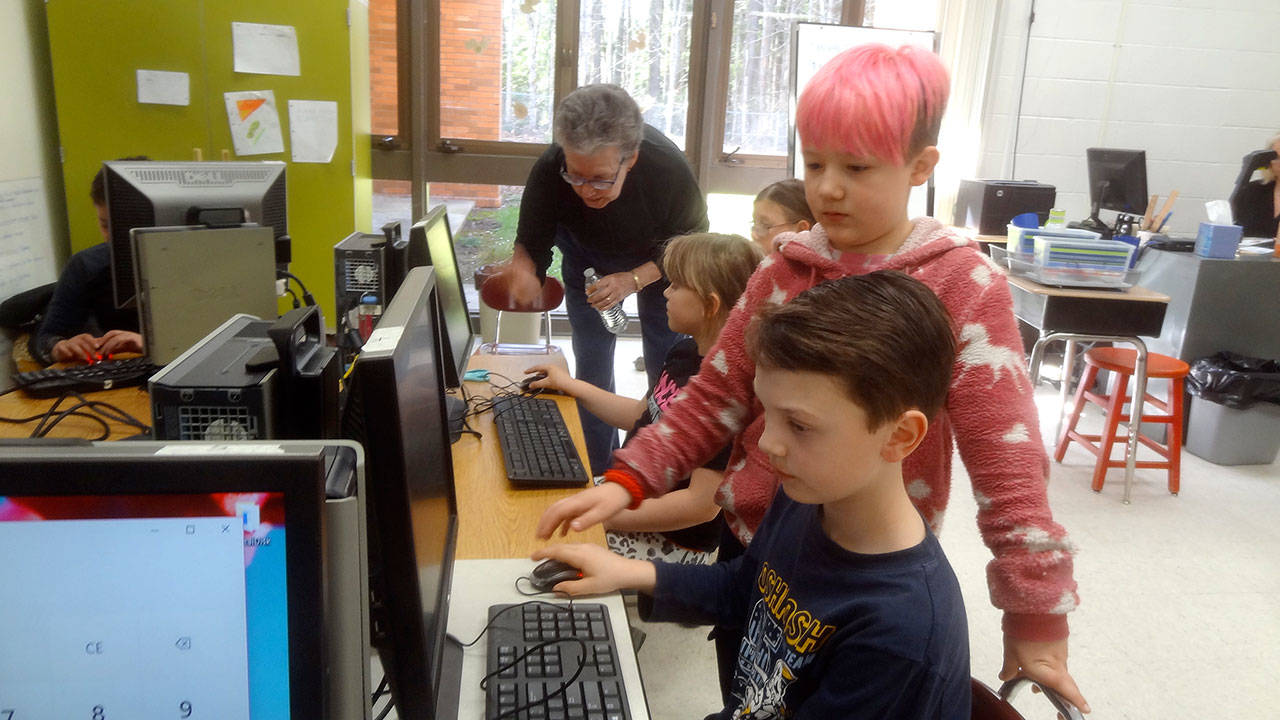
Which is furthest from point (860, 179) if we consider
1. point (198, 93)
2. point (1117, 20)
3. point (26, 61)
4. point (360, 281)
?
point (1117, 20)

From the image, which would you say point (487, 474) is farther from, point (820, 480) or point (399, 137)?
point (399, 137)

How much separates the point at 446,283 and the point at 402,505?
1.30 metres

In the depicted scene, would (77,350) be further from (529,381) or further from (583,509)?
(583,509)

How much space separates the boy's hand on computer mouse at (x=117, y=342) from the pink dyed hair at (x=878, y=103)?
191 cm

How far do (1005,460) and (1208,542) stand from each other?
256cm

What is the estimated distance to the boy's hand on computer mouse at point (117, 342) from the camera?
219 cm

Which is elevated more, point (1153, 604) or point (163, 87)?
point (163, 87)

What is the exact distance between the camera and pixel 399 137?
4406 mm

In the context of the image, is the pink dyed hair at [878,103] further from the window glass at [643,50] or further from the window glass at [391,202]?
the window glass at [391,202]

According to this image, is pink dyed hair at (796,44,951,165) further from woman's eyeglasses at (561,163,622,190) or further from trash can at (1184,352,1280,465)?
trash can at (1184,352,1280,465)

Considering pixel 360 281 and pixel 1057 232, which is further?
pixel 1057 232

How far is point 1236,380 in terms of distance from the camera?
353cm

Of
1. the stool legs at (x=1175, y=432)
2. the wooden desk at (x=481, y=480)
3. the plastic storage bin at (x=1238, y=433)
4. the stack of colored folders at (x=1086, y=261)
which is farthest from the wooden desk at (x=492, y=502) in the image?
the plastic storage bin at (x=1238, y=433)

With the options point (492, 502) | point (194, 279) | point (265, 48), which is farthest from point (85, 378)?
point (265, 48)
